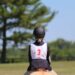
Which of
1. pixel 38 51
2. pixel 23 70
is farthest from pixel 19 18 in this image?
pixel 38 51

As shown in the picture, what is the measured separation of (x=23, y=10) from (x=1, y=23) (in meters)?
3.45

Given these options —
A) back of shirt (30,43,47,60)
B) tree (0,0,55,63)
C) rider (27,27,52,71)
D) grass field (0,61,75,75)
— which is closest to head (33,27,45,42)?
rider (27,27,52,71)

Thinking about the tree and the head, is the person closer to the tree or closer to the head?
the head

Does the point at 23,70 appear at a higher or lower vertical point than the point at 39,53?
lower

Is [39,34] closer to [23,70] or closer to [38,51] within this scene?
[38,51]

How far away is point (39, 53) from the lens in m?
6.73

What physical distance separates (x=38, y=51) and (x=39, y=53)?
0.12ft

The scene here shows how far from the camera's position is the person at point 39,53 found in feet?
21.8

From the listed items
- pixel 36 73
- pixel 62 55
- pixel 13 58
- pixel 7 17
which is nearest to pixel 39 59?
pixel 36 73

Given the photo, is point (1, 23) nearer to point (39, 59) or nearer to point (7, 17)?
point (7, 17)

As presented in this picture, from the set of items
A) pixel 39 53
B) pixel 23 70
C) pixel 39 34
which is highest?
pixel 39 34

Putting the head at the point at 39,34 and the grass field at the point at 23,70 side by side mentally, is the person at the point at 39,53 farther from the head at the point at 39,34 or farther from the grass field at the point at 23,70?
the grass field at the point at 23,70

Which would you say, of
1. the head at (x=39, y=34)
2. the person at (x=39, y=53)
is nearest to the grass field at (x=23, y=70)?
Result: the person at (x=39, y=53)

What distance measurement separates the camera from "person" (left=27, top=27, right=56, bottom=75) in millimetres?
6641
